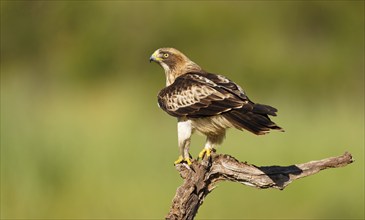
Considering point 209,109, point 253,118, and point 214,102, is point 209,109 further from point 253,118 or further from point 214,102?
point 253,118

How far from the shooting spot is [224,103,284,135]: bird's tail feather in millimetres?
7500

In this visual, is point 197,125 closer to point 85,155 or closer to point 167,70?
point 167,70

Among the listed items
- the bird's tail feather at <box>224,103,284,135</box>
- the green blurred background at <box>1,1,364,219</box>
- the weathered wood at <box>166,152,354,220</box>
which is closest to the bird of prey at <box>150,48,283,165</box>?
the bird's tail feather at <box>224,103,284,135</box>

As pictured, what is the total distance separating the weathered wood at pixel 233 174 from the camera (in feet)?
25.1

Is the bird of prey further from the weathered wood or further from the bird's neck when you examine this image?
the weathered wood

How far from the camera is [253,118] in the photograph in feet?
25.0

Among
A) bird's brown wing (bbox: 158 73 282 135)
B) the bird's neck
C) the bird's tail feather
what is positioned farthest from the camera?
the bird's neck

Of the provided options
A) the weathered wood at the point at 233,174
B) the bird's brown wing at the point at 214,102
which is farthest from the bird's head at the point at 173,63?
the weathered wood at the point at 233,174

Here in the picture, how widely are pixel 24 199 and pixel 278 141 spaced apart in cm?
342

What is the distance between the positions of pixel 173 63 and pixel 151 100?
6.00 meters

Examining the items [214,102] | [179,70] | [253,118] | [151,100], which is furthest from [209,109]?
[151,100]

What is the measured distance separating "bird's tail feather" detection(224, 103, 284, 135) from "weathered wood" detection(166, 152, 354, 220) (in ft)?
1.16

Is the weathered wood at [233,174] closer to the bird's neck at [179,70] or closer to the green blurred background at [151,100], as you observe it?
the bird's neck at [179,70]

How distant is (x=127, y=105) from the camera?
14.5 m
